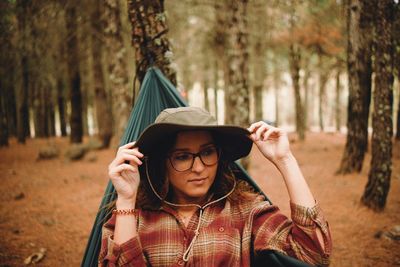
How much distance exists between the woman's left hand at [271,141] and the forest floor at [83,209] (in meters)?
2.18

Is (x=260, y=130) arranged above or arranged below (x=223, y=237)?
above

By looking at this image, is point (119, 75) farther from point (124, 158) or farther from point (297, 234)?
point (297, 234)

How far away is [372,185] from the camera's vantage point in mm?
3920

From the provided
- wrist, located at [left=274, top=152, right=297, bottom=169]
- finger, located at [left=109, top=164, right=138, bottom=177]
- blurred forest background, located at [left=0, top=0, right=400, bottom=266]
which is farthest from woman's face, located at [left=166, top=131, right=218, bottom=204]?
blurred forest background, located at [left=0, top=0, right=400, bottom=266]

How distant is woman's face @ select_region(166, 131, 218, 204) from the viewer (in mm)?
1408

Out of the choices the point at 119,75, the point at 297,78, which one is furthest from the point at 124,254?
the point at 297,78

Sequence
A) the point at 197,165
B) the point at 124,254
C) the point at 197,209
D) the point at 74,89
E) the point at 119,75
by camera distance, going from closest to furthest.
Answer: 1. the point at 124,254
2. the point at 197,165
3. the point at 197,209
4. the point at 119,75
5. the point at 74,89

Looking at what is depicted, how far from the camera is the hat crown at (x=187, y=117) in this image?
54.7 inches

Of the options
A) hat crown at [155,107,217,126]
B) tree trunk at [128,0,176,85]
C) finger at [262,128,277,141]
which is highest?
tree trunk at [128,0,176,85]

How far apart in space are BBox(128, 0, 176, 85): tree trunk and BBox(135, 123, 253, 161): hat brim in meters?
1.31

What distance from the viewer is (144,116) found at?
7.61ft

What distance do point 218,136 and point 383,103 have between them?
124 inches

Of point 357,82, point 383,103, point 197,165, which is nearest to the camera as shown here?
point 197,165

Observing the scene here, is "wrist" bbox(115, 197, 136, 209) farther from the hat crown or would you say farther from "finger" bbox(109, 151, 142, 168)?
the hat crown
